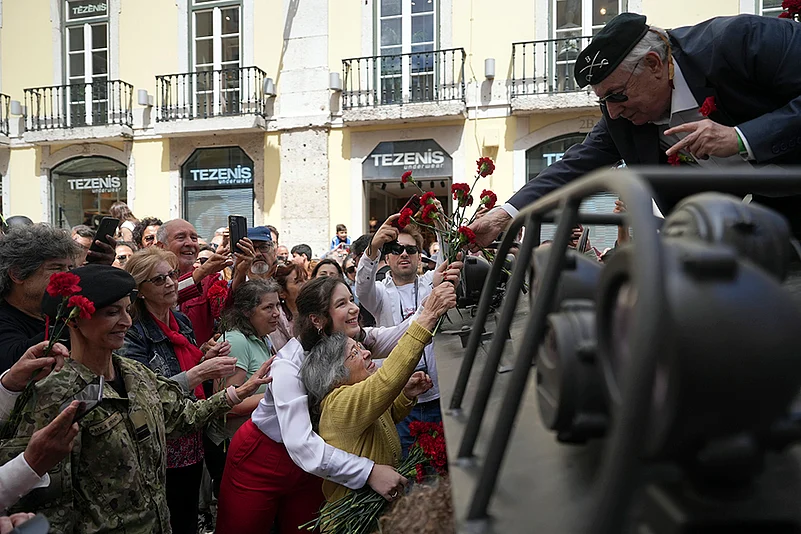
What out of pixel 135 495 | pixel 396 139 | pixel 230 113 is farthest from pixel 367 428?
pixel 230 113

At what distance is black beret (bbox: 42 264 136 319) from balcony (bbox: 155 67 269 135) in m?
11.5

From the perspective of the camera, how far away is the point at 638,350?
61 cm

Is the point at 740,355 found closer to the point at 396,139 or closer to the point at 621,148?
the point at 621,148

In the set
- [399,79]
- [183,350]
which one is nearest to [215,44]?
[399,79]

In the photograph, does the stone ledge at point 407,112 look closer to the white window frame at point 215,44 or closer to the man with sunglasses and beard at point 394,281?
the white window frame at point 215,44

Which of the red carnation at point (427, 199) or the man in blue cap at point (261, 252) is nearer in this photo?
the red carnation at point (427, 199)

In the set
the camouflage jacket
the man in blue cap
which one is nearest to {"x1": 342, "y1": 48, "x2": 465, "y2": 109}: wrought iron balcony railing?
the man in blue cap

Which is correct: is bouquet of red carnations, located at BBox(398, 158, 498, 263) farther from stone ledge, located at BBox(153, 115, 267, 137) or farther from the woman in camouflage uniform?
stone ledge, located at BBox(153, 115, 267, 137)

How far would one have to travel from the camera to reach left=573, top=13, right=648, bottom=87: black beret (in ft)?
7.22

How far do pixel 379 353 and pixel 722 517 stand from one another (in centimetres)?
329

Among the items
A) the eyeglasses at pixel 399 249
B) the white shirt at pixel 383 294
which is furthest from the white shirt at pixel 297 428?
the eyeglasses at pixel 399 249

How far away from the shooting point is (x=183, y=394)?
9.85ft

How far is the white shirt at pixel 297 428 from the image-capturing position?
2.73 meters

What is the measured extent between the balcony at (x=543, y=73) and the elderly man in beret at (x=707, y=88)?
1028 centimetres
